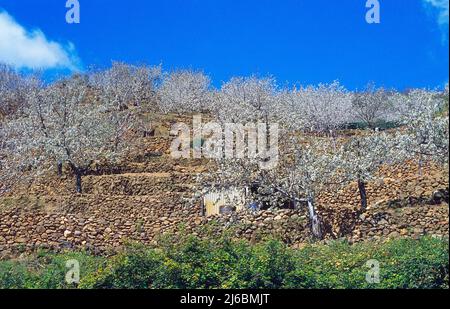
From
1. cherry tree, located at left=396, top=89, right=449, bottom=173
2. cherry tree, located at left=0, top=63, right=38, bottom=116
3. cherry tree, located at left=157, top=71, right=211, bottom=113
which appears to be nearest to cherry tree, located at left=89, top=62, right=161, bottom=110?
cherry tree, located at left=157, top=71, right=211, bottom=113

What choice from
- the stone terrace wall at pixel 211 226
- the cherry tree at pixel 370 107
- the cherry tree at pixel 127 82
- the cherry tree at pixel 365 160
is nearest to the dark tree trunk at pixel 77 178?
the stone terrace wall at pixel 211 226

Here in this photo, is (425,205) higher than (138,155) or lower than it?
lower

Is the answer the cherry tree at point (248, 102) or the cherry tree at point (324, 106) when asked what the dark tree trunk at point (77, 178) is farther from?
the cherry tree at point (324, 106)

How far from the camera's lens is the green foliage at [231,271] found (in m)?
9.71

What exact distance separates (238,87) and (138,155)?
1578 cm

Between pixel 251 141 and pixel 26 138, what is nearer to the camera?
pixel 251 141

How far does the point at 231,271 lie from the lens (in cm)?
988

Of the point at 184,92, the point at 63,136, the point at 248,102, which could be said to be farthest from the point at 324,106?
the point at 63,136

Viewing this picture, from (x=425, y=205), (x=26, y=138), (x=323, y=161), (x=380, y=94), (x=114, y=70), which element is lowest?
(x=425, y=205)

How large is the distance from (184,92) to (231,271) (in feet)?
133
